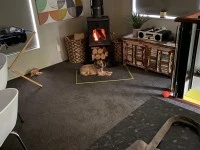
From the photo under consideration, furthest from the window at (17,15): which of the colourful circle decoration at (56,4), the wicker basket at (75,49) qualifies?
the wicker basket at (75,49)

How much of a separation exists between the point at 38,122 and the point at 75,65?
71.1 inches

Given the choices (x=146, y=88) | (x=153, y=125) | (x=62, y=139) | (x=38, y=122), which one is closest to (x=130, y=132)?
(x=153, y=125)

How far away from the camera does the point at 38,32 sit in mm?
3717

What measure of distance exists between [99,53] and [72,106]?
4.69ft

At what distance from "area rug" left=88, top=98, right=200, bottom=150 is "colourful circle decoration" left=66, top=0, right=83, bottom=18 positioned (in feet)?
11.5

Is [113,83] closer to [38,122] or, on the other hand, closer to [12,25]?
[38,122]

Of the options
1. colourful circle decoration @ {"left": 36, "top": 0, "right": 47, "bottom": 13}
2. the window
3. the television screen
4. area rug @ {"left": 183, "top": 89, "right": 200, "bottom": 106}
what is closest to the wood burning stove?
the television screen

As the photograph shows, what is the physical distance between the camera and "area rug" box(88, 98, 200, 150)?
695 millimetres

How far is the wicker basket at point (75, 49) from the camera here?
12.9 ft

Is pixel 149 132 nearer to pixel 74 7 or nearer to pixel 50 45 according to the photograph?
pixel 50 45

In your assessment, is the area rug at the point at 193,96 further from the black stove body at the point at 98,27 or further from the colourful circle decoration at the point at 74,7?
the colourful circle decoration at the point at 74,7

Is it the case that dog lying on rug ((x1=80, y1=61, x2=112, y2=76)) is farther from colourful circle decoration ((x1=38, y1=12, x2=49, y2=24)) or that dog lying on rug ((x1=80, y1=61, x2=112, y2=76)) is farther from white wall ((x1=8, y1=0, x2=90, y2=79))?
colourful circle decoration ((x1=38, y1=12, x2=49, y2=24))

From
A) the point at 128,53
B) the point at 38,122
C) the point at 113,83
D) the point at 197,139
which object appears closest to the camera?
the point at 197,139

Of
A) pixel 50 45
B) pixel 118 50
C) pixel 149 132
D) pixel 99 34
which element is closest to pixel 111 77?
pixel 118 50
